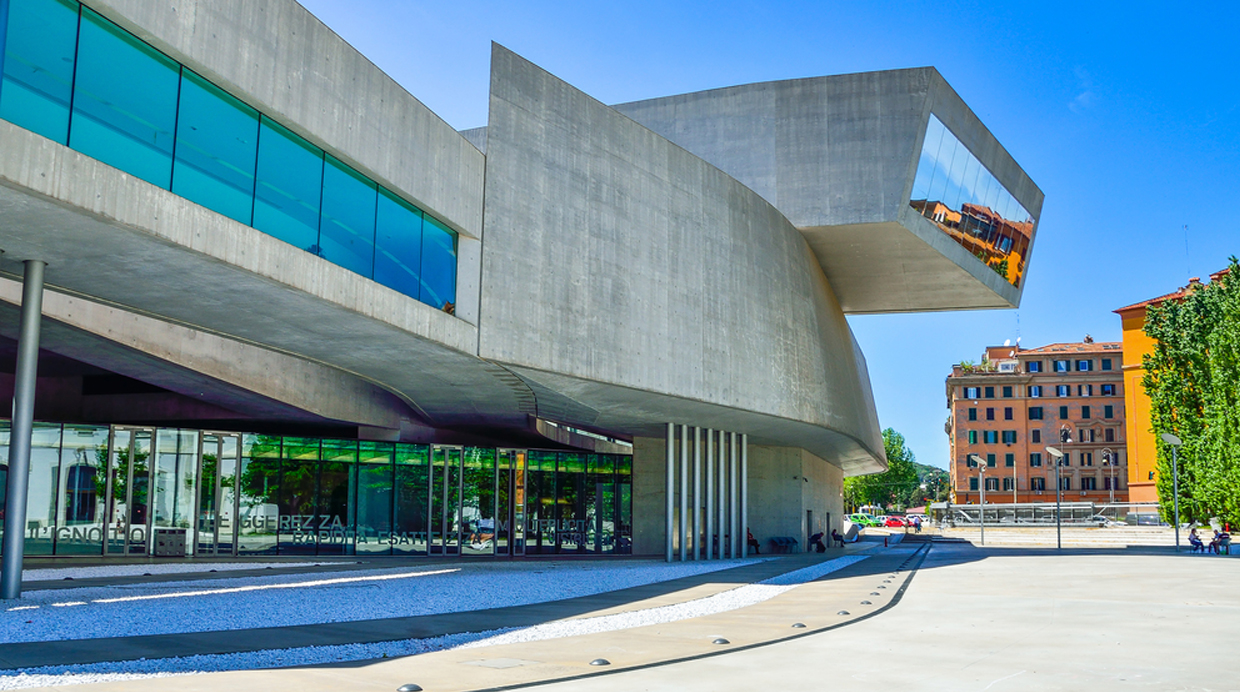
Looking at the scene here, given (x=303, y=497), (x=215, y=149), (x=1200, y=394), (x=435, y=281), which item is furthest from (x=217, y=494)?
(x=1200, y=394)

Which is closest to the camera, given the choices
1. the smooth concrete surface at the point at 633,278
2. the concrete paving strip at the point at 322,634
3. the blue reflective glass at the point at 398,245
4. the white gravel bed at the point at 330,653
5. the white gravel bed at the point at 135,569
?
the white gravel bed at the point at 330,653

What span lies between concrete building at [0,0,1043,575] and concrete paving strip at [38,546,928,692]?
6.76 metres

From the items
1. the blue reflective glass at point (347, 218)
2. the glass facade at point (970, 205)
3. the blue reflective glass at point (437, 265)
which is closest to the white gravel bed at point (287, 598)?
the blue reflective glass at point (437, 265)

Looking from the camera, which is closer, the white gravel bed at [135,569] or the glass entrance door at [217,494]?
the white gravel bed at [135,569]

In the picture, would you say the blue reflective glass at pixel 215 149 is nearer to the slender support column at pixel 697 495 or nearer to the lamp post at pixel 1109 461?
the slender support column at pixel 697 495

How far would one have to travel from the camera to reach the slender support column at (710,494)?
3080 cm

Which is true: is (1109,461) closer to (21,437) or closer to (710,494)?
(710,494)

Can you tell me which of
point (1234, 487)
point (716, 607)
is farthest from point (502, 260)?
point (1234, 487)

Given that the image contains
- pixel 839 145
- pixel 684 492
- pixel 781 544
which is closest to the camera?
pixel 684 492

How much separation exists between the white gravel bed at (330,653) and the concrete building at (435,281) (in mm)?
5748

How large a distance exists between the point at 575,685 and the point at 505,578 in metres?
13.2

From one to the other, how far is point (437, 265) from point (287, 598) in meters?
6.91

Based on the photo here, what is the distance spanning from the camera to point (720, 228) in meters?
26.9

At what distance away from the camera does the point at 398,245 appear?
724 inches
